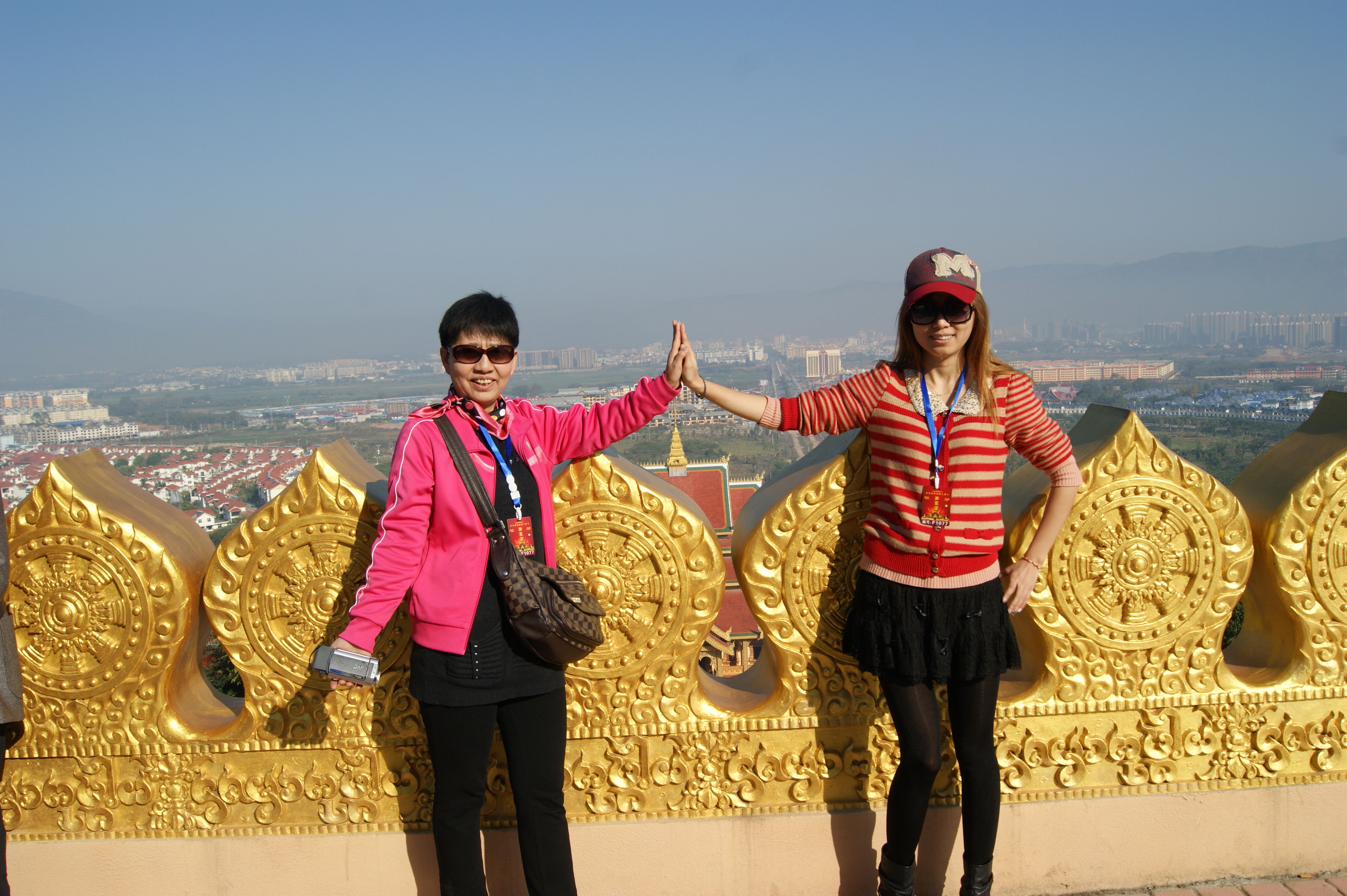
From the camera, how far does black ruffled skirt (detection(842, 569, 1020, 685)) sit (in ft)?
7.65

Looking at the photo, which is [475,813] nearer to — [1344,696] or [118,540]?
[118,540]

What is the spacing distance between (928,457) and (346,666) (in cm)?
168

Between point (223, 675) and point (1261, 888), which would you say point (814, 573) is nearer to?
point (1261, 888)

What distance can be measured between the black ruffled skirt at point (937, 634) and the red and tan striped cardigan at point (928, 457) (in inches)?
1.5

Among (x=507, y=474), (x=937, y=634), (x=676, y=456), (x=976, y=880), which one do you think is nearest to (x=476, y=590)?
(x=507, y=474)

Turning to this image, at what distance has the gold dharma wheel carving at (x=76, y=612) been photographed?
2.68 metres

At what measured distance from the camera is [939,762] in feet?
7.95

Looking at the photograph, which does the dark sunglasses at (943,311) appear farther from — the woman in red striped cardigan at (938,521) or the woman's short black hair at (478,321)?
the woman's short black hair at (478,321)

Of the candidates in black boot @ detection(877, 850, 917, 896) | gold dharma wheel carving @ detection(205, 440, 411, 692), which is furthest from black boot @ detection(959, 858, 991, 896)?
gold dharma wheel carving @ detection(205, 440, 411, 692)

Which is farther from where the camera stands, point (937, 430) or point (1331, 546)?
point (1331, 546)

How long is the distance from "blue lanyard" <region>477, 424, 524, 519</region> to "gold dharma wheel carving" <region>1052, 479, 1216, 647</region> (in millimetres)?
1726

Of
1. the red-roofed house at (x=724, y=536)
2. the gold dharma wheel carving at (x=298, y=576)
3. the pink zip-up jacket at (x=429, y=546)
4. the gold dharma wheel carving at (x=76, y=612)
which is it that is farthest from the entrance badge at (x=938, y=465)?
the red-roofed house at (x=724, y=536)

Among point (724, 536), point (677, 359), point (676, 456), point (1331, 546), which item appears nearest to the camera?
point (677, 359)

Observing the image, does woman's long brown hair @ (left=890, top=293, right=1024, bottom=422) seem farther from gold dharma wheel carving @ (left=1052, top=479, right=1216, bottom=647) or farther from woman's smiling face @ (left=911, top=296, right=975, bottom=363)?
gold dharma wheel carving @ (left=1052, top=479, right=1216, bottom=647)
